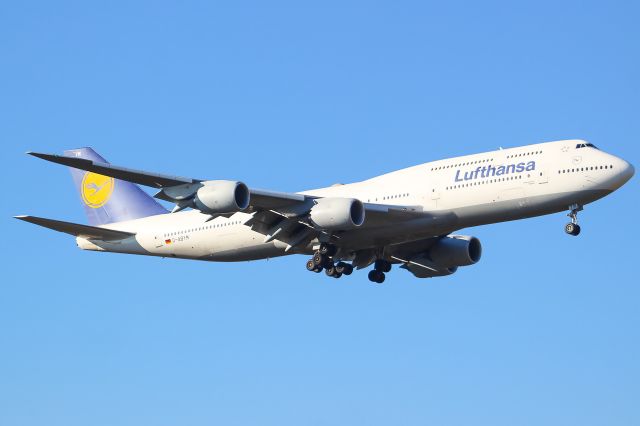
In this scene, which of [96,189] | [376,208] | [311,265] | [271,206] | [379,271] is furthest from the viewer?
[96,189]

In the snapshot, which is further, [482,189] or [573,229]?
[482,189]

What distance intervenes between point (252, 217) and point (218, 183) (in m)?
4.20

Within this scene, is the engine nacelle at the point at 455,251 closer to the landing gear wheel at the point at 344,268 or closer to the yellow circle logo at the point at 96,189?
the landing gear wheel at the point at 344,268

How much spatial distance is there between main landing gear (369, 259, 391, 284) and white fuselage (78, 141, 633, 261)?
387 centimetres

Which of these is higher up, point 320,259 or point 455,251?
point 455,251

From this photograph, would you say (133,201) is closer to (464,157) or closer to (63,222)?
(63,222)

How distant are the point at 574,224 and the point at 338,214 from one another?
9.48 metres

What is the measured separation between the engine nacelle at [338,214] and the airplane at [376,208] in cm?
4

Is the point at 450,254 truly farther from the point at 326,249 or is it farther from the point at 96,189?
the point at 96,189

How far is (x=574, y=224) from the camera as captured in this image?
159 ft

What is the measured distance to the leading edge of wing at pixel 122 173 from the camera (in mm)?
44250

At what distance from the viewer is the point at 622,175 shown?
158ft

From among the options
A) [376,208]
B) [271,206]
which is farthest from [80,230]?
[376,208]

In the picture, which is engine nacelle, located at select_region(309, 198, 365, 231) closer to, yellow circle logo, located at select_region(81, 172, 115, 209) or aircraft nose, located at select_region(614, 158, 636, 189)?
aircraft nose, located at select_region(614, 158, 636, 189)
